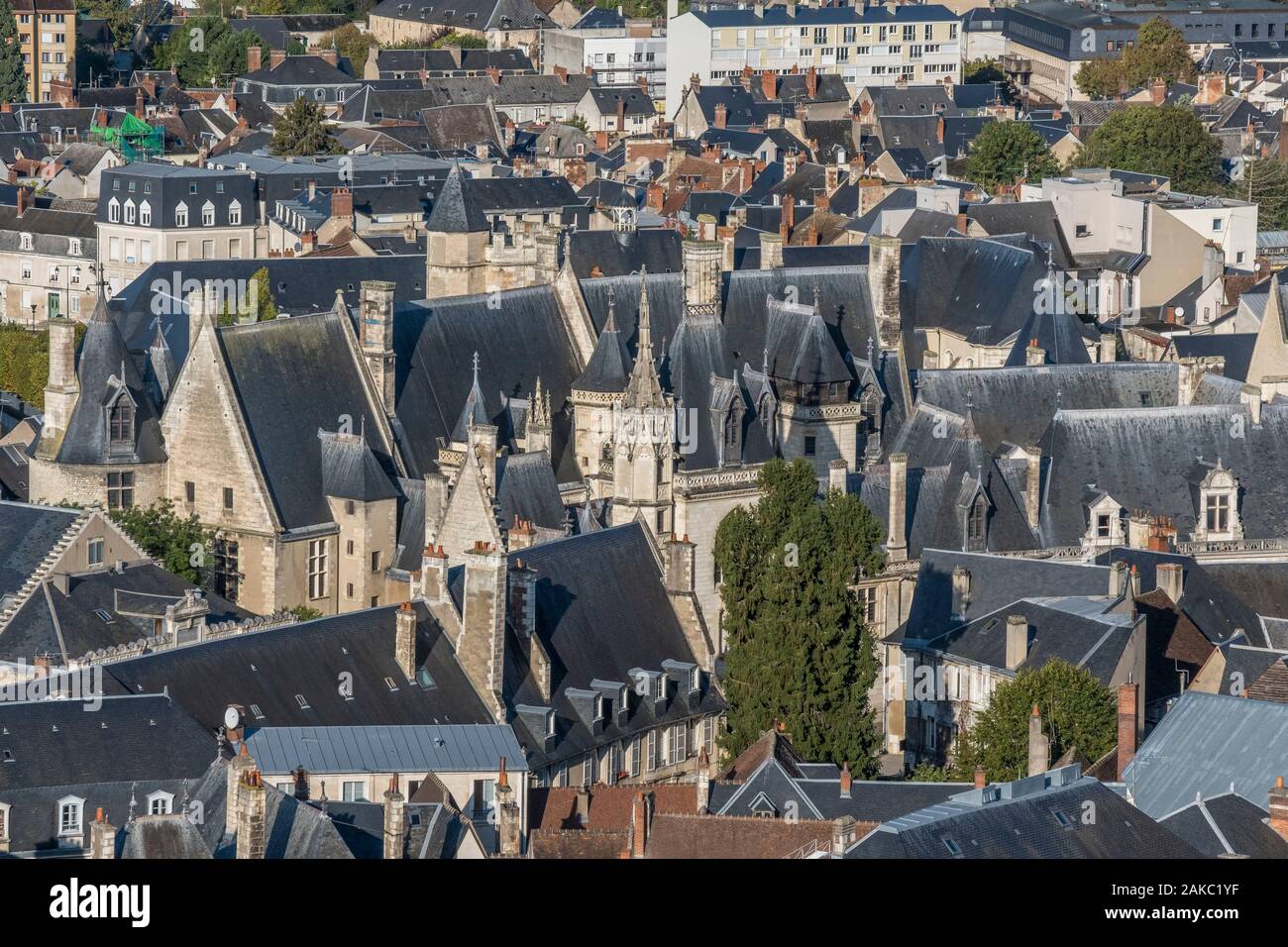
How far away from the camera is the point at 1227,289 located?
102 metres

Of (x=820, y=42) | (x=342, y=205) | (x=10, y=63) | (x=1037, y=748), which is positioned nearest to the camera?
(x=1037, y=748)

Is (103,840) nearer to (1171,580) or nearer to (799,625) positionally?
(799,625)

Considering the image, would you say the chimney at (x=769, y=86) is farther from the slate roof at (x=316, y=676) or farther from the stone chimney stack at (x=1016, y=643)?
the slate roof at (x=316, y=676)

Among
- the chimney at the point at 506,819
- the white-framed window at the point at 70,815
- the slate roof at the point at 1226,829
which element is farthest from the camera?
the white-framed window at the point at 70,815

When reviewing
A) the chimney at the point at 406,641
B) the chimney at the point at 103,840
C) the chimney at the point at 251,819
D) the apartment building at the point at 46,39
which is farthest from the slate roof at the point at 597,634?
the apartment building at the point at 46,39

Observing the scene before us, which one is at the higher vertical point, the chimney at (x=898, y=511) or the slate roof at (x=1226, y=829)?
the chimney at (x=898, y=511)

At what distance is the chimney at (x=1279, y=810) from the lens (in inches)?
1505

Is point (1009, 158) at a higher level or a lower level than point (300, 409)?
higher

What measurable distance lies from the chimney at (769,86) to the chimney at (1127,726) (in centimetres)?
11949

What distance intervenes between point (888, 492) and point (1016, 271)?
944 inches

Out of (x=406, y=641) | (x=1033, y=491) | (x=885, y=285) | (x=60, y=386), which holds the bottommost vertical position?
(x=406, y=641)

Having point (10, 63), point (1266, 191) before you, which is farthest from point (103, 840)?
point (10, 63)

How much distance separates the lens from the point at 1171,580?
5716cm

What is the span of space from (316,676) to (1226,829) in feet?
48.7
